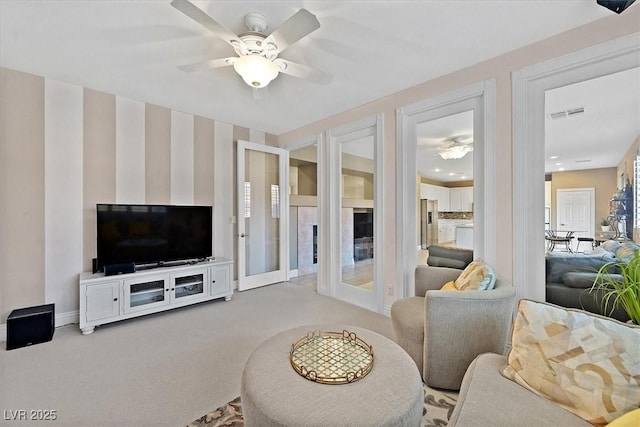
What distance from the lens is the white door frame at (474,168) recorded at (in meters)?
2.37

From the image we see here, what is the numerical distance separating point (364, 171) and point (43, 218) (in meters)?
3.53

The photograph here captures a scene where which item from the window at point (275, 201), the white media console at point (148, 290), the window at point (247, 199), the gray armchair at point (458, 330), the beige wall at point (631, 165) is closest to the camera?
the gray armchair at point (458, 330)

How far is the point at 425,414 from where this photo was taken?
159 cm

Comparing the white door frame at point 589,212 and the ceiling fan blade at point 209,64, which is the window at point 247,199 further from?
the white door frame at point 589,212

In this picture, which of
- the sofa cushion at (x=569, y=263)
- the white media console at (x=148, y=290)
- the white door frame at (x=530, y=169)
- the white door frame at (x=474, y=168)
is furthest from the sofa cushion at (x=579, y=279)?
the white media console at (x=148, y=290)

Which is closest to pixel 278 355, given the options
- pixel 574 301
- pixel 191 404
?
pixel 191 404

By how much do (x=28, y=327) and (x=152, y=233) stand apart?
1.27 metres

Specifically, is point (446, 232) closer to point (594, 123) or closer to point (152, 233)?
point (594, 123)

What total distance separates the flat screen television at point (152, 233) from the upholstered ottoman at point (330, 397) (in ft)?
8.16

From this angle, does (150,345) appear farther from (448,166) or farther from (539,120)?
(539,120)

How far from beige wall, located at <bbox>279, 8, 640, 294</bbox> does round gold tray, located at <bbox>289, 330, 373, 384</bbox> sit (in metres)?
1.60

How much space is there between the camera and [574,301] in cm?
201

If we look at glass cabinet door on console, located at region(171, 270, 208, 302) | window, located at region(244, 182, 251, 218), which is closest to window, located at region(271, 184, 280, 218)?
window, located at region(244, 182, 251, 218)

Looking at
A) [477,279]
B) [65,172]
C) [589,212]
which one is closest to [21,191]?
[65,172]
